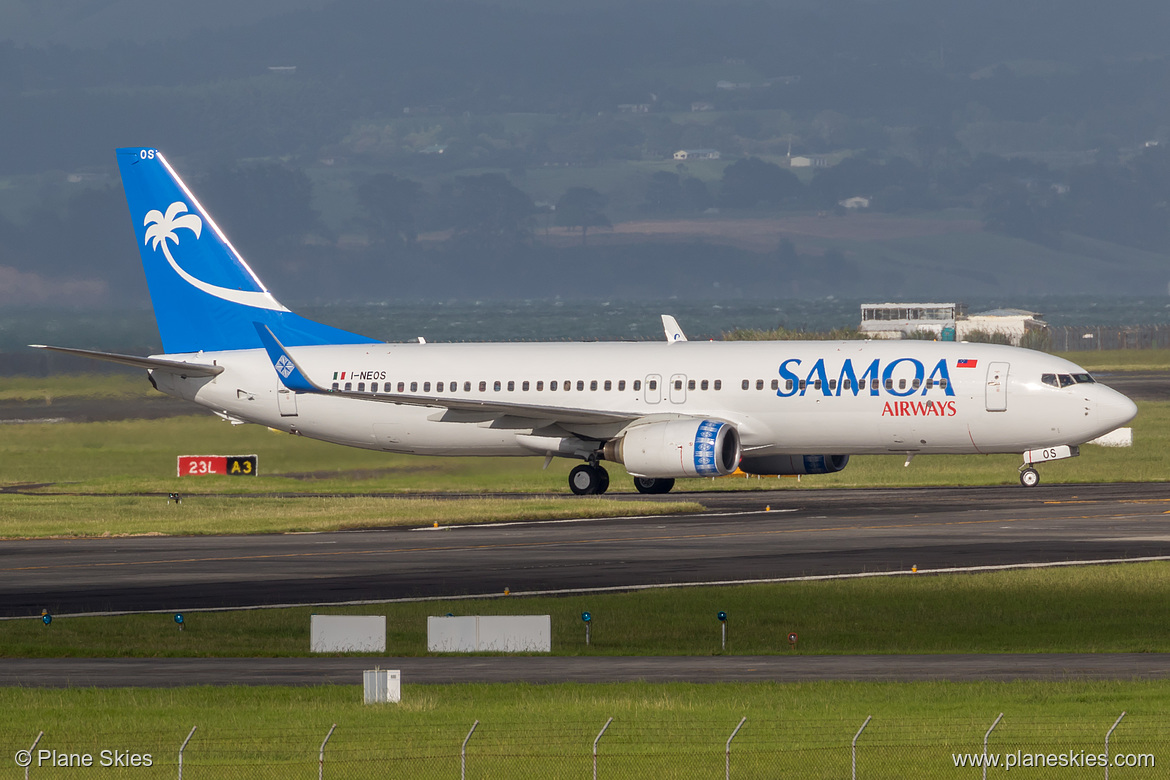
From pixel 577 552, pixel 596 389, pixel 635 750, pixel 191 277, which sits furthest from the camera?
pixel 191 277

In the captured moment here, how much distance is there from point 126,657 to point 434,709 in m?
8.68

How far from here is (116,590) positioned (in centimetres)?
3878

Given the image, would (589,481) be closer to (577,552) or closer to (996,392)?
(996,392)

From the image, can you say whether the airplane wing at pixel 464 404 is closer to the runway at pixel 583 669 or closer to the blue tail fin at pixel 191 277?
the blue tail fin at pixel 191 277

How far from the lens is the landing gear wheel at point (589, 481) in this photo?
6012cm

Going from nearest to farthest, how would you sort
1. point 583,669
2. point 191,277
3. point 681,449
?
point 583,669 < point 681,449 < point 191,277

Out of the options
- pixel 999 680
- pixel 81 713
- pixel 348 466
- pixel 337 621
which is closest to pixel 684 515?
pixel 348 466

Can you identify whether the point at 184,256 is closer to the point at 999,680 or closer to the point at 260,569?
the point at 260,569

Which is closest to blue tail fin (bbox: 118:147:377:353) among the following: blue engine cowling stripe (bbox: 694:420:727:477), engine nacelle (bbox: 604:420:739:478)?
engine nacelle (bbox: 604:420:739:478)

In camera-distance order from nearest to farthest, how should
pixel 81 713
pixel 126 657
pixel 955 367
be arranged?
pixel 81 713
pixel 126 657
pixel 955 367

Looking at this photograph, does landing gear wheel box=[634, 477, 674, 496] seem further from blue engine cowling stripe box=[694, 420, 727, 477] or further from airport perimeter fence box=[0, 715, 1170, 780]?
airport perimeter fence box=[0, 715, 1170, 780]

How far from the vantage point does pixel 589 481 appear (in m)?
60.2

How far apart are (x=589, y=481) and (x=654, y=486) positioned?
2944mm

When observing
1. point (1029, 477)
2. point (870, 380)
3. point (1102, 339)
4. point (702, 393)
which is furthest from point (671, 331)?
point (1102, 339)
